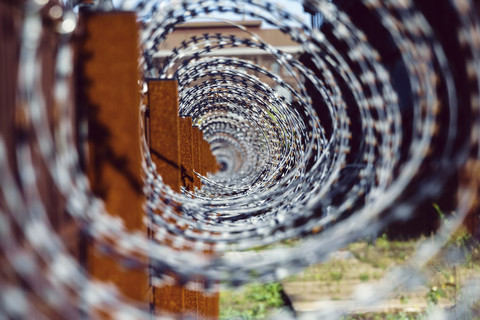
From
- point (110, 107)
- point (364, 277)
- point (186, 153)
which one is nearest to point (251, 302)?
point (364, 277)

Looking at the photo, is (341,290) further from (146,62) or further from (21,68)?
(21,68)

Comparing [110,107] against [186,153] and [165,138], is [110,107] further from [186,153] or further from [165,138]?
[186,153]

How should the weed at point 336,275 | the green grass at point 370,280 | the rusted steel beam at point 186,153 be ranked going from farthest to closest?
the weed at point 336,275 < the green grass at point 370,280 < the rusted steel beam at point 186,153

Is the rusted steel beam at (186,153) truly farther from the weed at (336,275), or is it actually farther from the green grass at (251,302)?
the weed at (336,275)

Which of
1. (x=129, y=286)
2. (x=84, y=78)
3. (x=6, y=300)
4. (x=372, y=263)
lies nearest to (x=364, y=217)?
(x=129, y=286)

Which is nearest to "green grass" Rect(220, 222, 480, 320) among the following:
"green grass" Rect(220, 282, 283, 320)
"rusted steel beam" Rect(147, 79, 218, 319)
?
"green grass" Rect(220, 282, 283, 320)

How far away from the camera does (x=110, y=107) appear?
2541mm

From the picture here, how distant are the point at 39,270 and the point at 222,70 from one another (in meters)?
4.00

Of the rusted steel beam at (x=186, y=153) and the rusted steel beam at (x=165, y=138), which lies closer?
the rusted steel beam at (x=165, y=138)

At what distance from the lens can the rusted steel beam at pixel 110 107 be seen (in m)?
2.53

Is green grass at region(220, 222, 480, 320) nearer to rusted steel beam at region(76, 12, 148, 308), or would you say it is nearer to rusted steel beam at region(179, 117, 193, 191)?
rusted steel beam at region(179, 117, 193, 191)

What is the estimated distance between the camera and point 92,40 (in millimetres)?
2527

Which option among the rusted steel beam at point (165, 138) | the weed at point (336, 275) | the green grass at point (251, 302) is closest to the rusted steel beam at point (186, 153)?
the rusted steel beam at point (165, 138)

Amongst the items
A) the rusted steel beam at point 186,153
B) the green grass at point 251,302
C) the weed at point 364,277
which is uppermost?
the rusted steel beam at point 186,153
